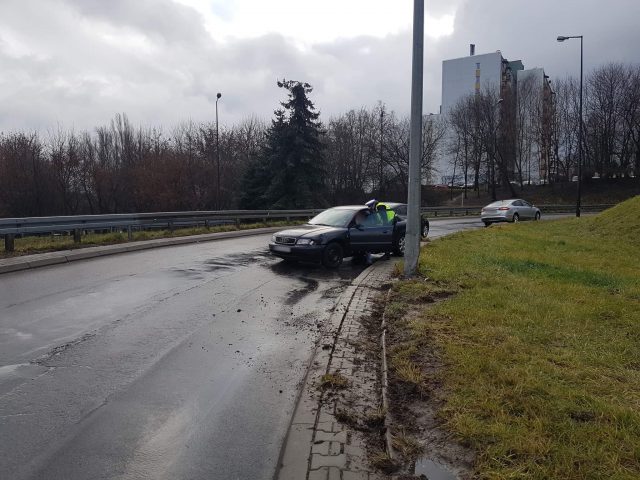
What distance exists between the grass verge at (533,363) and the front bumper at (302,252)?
2.79m

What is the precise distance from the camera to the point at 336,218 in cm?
1330

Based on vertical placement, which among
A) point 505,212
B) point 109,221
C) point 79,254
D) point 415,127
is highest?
point 415,127

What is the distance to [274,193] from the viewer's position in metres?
40.0

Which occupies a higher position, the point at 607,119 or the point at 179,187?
the point at 607,119

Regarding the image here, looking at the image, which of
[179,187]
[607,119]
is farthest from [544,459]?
[607,119]

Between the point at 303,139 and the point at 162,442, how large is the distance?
3814 cm

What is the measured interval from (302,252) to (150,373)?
7255mm

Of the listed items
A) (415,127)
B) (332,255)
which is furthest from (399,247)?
(415,127)

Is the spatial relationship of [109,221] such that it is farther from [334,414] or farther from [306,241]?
[334,414]

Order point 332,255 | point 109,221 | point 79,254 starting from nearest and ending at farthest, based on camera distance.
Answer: point 332,255 → point 79,254 → point 109,221

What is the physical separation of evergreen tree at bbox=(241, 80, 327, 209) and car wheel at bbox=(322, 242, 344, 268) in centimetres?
2725

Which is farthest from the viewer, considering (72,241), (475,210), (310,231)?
(475,210)

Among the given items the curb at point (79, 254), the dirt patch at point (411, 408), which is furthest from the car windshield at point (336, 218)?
the dirt patch at point (411, 408)

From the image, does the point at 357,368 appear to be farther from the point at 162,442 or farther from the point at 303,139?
the point at 303,139
